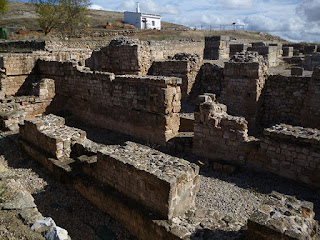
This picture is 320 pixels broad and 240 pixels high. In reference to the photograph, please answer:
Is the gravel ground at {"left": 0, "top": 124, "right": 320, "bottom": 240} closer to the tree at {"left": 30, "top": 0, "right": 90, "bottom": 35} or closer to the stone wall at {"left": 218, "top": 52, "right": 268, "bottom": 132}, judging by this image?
the stone wall at {"left": 218, "top": 52, "right": 268, "bottom": 132}

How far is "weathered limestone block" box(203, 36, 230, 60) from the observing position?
21.5 m

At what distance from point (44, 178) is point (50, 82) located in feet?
22.5

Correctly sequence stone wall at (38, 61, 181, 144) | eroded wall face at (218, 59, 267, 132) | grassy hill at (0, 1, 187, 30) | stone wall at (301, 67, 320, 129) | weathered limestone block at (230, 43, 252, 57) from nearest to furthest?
stone wall at (38, 61, 181, 144), stone wall at (301, 67, 320, 129), eroded wall face at (218, 59, 267, 132), weathered limestone block at (230, 43, 252, 57), grassy hill at (0, 1, 187, 30)

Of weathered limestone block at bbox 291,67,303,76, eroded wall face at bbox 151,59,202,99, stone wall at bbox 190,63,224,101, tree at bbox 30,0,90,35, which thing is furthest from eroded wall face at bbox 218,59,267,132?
tree at bbox 30,0,90,35

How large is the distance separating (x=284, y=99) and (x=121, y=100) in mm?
6217

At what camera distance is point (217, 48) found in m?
21.6

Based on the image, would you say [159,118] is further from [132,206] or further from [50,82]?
[50,82]

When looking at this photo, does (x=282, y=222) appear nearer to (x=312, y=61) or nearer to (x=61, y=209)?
(x=61, y=209)

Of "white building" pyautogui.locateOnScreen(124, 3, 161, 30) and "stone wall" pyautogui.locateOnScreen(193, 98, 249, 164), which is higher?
"white building" pyautogui.locateOnScreen(124, 3, 161, 30)

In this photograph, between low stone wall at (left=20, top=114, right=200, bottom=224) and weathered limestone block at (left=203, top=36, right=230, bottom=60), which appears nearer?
low stone wall at (left=20, top=114, right=200, bottom=224)

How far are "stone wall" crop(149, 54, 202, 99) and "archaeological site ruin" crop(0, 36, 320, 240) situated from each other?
5 cm

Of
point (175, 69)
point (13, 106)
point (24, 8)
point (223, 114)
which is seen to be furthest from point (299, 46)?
point (24, 8)

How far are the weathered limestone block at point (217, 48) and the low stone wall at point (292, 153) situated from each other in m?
15.4

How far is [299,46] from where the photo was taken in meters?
29.5
